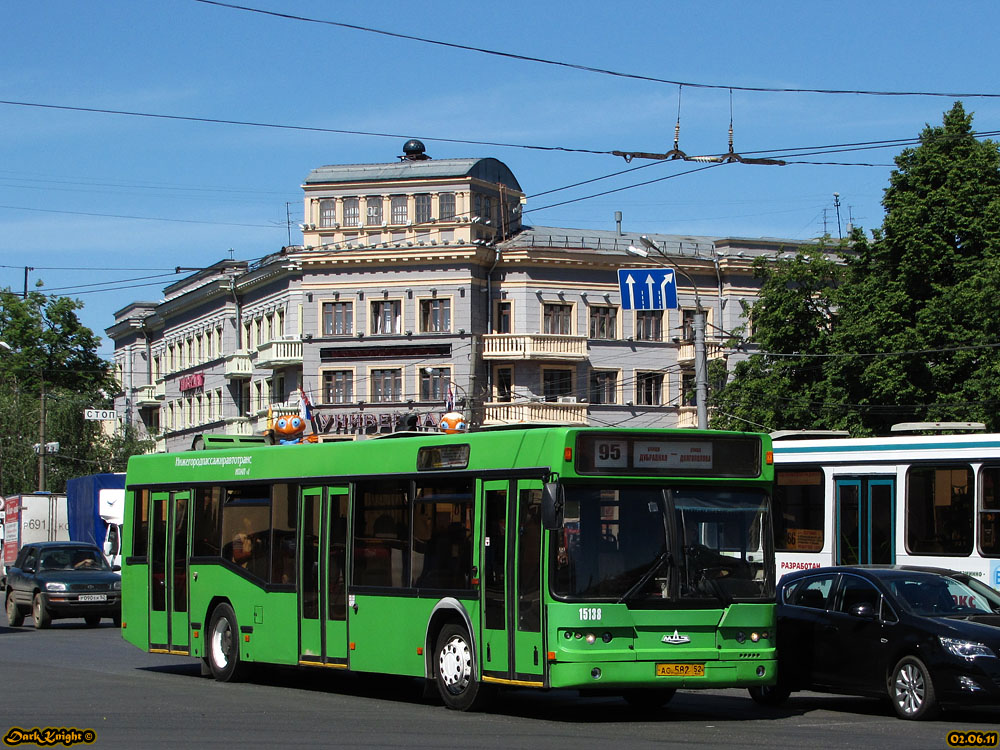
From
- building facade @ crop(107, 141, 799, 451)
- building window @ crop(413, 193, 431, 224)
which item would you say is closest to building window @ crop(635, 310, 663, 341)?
building facade @ crop(107, 141, 799, 451)

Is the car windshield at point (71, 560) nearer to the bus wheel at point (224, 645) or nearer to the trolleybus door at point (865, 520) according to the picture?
the bus wheel at point (224, 645)

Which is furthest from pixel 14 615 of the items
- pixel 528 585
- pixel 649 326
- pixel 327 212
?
pixel 649 326

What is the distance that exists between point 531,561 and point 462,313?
164ft

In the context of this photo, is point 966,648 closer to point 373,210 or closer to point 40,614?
point 40,614

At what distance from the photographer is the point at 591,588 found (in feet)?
44.9

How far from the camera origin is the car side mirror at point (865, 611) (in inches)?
595

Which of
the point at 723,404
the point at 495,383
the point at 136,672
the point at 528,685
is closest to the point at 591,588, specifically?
the point at 528,685

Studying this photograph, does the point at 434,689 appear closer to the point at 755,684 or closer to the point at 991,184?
the point at 755,684

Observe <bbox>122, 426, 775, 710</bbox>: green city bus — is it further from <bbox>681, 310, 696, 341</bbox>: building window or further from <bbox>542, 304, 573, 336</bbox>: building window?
<bbox>681, 310, 696, 341</bbox>: building window

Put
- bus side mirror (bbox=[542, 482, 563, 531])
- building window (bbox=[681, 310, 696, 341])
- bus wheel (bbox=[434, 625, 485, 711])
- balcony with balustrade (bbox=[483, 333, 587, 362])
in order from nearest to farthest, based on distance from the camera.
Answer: bus side mirror (bbox=[542, 482, 563, 531]), bus wheel (bbox=[434, 625, 485, 711]), balcony with balustrade (bbox=[483, 333, 587, 362]), building window (bbox=[681, 310, 696, 341])

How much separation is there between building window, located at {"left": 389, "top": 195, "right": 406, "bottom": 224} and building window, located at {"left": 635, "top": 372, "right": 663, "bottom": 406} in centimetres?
1164

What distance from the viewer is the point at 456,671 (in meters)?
14.9

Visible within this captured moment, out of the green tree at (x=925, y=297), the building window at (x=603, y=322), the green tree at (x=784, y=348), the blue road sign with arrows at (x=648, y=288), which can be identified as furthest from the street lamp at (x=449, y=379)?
the blue road sign with arrows at (x=648, y=288)

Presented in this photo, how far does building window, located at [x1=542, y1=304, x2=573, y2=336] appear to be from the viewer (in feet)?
213
